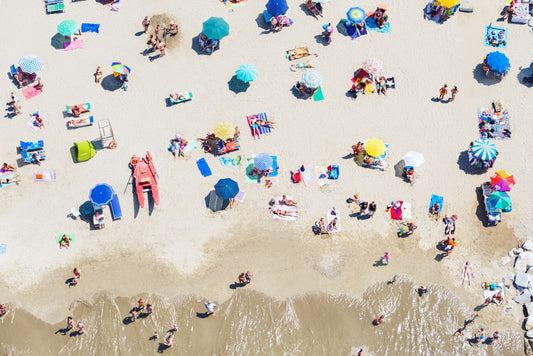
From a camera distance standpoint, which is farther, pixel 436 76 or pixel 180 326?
pixel 436 76

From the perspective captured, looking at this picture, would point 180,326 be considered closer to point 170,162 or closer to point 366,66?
point 170,162

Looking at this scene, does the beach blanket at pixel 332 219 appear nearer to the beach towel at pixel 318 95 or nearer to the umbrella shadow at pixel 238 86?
the beach towel at pixel 318 95

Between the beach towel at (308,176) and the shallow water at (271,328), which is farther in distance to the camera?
the beach towel at (308,176)

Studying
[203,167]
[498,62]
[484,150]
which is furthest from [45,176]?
[498,62]

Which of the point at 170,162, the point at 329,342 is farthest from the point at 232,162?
the point at 329,342

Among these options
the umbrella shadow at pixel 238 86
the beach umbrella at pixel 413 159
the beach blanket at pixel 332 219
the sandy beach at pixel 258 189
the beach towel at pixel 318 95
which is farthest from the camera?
the beach towel at pixel 318 95

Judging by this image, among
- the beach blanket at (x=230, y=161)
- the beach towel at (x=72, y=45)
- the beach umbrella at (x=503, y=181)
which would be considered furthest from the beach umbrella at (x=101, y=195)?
the beach umbrella at (x=503, y=181)

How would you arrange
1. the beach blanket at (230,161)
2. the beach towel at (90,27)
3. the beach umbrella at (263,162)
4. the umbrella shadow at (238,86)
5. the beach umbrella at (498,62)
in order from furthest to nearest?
the beach towel at (90,27)
the umbrella shadow at (238,86)
the beach umbrella at (498,62)
the beach blanket at (230,161)
the beach umbrella at (263,162)
